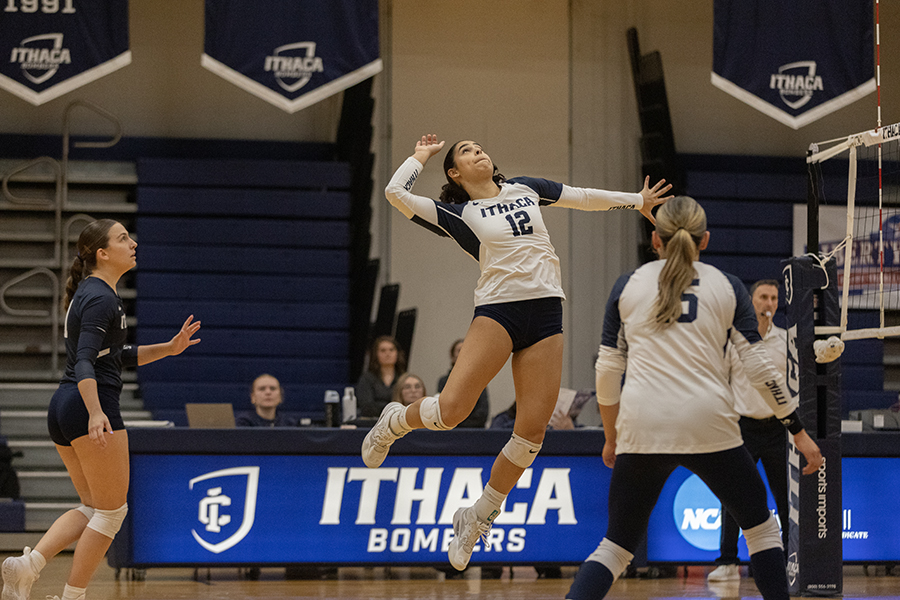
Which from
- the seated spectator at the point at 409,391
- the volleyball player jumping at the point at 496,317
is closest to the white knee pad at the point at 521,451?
the volleyball player jumping at the point at 496,317

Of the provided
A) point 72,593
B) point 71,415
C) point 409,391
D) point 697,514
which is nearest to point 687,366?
point 71,415

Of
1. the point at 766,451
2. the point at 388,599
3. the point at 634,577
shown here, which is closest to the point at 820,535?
the point at 766,451

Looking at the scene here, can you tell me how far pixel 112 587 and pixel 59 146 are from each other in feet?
19.2

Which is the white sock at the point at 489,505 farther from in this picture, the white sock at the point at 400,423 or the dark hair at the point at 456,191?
the dark hair at the point at 456,191

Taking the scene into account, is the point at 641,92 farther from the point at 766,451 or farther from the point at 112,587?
the point at 112,587

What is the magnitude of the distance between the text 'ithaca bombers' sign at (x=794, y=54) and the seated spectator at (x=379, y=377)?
363 centimetres

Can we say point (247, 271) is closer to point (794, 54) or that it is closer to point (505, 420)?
point (505, 420)

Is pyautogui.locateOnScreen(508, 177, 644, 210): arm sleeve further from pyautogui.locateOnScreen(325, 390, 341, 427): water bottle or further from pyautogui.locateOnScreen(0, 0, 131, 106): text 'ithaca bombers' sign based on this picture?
pyautogui.locateOnScreen(0, 0, 131, 106): text 'ithaca bombers' sign

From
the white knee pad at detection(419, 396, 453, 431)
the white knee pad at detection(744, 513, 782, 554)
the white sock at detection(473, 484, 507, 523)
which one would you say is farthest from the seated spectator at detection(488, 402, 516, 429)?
the white knee pad at detection(744, 513, 782, 554)

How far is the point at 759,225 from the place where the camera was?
10930 mm

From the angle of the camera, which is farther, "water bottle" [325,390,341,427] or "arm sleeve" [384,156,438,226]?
"water bottle" [325,390,341,427]

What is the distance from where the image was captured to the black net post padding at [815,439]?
212 inches

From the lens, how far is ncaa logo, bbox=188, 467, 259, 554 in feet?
19.8

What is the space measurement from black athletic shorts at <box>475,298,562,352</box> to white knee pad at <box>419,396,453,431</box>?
39 centimetres
